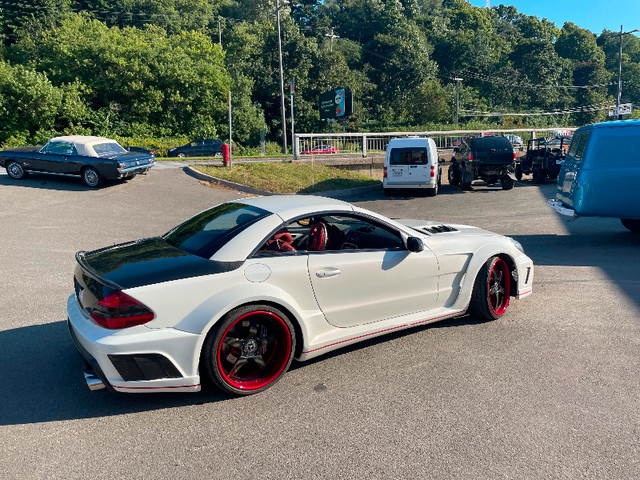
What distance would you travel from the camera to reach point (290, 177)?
19516mm

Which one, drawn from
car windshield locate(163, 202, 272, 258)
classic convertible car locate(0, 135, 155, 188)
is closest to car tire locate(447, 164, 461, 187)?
classic convertible car locate(0, 135, 155, 188)

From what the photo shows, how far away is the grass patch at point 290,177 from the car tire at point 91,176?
420 cm

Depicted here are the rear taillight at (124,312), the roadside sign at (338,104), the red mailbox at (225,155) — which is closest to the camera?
the rear taillight at (124,312)

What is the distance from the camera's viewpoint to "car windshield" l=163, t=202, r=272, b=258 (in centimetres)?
413

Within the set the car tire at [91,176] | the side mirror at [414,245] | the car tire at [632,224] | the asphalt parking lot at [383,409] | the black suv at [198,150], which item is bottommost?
the asphalt parking lot at [383,409]

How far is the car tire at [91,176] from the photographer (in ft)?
52.1

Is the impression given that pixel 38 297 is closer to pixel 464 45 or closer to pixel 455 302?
pixel 455 302

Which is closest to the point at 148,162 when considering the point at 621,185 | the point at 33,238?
the point at 33,238

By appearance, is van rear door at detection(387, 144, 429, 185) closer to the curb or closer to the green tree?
the curb

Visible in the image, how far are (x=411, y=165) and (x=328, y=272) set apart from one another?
13.8 m

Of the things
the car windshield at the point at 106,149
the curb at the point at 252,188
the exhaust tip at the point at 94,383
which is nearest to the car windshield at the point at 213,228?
the exhaust tip at the point at 94,383

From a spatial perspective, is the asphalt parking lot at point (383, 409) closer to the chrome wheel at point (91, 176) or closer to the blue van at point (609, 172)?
the blue van at point (609, 172)

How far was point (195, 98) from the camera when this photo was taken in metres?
44.2

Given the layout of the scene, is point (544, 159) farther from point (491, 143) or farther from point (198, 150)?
point (198, 150)
